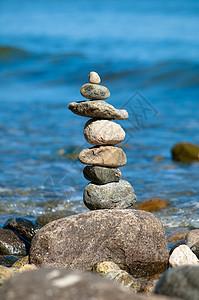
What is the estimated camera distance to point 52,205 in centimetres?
790

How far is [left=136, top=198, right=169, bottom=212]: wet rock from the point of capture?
754cm

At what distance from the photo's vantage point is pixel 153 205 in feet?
25.0

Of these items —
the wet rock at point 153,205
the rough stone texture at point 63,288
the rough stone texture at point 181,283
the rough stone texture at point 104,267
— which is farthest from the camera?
the wet rock at point 153,205

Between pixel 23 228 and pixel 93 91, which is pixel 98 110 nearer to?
pixel 93 91

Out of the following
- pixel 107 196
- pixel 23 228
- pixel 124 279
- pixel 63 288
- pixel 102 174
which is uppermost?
pixel 102 174

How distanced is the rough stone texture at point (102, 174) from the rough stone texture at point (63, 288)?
2.28m

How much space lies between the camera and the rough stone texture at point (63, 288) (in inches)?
111

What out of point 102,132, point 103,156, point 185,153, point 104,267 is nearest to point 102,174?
point 103,156

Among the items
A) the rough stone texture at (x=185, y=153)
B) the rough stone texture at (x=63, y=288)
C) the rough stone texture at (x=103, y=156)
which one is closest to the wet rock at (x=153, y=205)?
the rough stone texture at (x=103, y=156)

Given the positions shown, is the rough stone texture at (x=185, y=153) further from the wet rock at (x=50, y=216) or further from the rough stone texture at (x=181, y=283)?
the rough stone texture at (x=181, y=283)

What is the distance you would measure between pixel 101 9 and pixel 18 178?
34.3 meters

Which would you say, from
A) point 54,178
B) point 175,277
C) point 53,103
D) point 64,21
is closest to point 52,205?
point 54,178

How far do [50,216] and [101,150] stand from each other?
8.00 ft

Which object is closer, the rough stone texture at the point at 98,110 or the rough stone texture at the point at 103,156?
the rough stone texture at the point at 98,110
